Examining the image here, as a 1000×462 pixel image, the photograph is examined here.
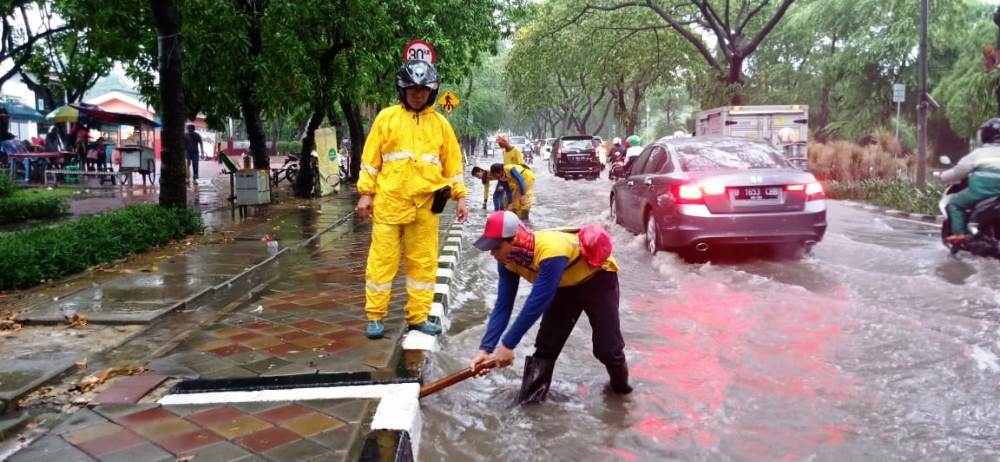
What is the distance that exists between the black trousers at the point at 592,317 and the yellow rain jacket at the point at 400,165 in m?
1.26

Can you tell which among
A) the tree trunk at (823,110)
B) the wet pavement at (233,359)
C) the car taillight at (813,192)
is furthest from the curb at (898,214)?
the tree trunk at (823,110)

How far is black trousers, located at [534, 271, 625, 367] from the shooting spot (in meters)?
4.10

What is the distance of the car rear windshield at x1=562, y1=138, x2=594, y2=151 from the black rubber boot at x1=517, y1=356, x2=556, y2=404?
22.6m

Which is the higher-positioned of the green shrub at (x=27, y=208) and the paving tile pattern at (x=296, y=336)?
the green shrub at (x=27, y=208)

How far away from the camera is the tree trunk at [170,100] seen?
9.59 metres

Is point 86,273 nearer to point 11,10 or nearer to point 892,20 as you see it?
point 11,10

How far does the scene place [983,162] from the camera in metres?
7.84

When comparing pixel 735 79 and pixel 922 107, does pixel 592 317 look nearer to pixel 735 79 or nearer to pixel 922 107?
pixel 922 107

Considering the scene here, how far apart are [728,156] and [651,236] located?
1287 millimetres

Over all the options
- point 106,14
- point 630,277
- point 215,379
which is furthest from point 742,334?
point 106,14

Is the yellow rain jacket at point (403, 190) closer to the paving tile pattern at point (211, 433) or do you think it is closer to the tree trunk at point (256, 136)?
the paving tile pattern at point (211, 433)

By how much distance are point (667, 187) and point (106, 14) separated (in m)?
8.24

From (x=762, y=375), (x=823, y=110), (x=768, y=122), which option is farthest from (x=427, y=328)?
(x=823, y=110)

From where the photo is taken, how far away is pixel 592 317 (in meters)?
4.16
